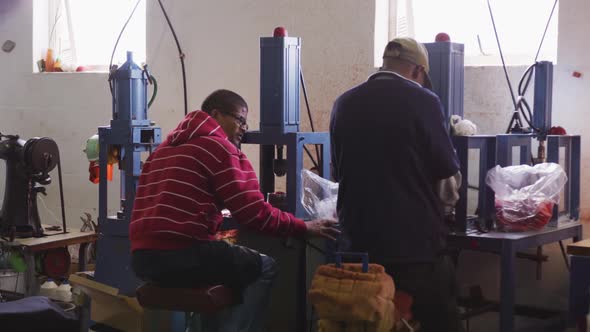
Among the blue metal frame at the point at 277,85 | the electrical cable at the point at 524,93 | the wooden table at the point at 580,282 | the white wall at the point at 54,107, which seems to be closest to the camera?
the wooden table at the point at 580,282

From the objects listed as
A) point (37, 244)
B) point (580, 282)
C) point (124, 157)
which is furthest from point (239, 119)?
point (37, 244)

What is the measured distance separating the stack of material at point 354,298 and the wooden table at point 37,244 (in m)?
2.01

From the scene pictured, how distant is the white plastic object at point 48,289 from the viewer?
4.20 meters

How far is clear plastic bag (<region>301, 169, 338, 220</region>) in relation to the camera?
3.29 m

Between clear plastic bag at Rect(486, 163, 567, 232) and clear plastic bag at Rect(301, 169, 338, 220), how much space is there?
24.4 inches

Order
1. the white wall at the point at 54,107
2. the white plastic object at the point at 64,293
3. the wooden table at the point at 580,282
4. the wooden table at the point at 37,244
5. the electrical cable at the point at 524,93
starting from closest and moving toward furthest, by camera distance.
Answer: the wooden table at the point at 580,282 < the electrical cable at the point at 524,93 < the wooden table at the point at 37,244 < the white plastic object at the point at 64,293 < the white wall at the point at 54,107

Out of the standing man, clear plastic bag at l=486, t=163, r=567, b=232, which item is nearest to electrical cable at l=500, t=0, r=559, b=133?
clear plastic bag at l=486, t=163, r=567, b=232

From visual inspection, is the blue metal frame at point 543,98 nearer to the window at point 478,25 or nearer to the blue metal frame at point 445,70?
the blue metal frame at point 445,70

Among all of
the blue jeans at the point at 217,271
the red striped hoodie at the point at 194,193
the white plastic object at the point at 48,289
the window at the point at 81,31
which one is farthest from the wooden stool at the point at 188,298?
the window at the point at 81,31

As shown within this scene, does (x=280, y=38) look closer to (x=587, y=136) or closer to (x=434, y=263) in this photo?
(x=434, y=263)

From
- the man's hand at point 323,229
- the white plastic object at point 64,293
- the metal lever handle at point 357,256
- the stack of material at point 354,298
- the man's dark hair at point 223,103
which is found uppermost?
the man's dark hair at point 223,103

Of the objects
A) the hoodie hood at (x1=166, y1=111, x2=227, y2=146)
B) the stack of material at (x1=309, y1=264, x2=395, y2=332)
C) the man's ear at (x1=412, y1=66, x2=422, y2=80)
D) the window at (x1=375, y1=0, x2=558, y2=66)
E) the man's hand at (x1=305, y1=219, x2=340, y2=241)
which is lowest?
the stack of material at (x1=309, y1=264, x2=395, y2=332)

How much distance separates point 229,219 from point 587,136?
1.65 meters

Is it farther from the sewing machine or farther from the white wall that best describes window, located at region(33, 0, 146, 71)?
the sewing machine
